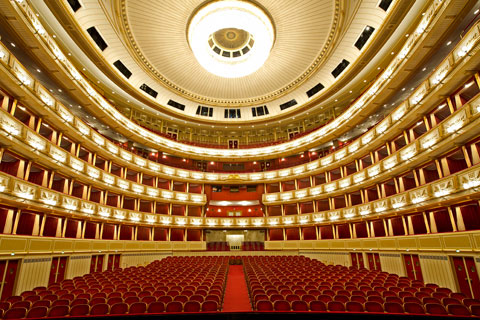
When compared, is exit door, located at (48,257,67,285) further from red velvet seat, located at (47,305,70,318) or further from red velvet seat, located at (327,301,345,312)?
red velvet seat, located at (327,301,345,312)

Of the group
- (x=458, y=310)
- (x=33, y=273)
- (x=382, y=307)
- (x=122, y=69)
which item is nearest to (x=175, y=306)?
(x=382, y=307)

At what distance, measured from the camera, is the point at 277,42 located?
2000 centimetres

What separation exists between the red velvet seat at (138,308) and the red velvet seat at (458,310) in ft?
21.3

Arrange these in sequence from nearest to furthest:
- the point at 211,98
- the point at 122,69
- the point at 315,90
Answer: the point at 122,69, the point at 315,90, the point at 211,98

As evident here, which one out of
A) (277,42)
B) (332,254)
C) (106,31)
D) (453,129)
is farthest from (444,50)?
(106,31)

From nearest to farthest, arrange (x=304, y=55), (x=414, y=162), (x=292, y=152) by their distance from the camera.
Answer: (x=414, y=162) < (x=304, y=55) < (x=292, y=152)

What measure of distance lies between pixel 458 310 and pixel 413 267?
7.94 meters

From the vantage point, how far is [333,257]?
1906cm

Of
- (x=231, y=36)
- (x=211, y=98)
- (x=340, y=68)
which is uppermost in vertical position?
(x=231, y=36)

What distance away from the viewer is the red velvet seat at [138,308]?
18.1 feet

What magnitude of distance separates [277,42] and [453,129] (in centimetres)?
1356

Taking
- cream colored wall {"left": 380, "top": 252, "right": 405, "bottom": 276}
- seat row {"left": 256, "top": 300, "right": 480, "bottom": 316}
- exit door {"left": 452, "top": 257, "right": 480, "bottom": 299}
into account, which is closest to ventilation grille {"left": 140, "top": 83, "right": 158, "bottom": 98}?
seat row {"left": 256, "top": 300, "right": 480, "bottom": 316}

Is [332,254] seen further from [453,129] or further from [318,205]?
[453,129]

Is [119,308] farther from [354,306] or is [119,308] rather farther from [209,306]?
[354,306]
